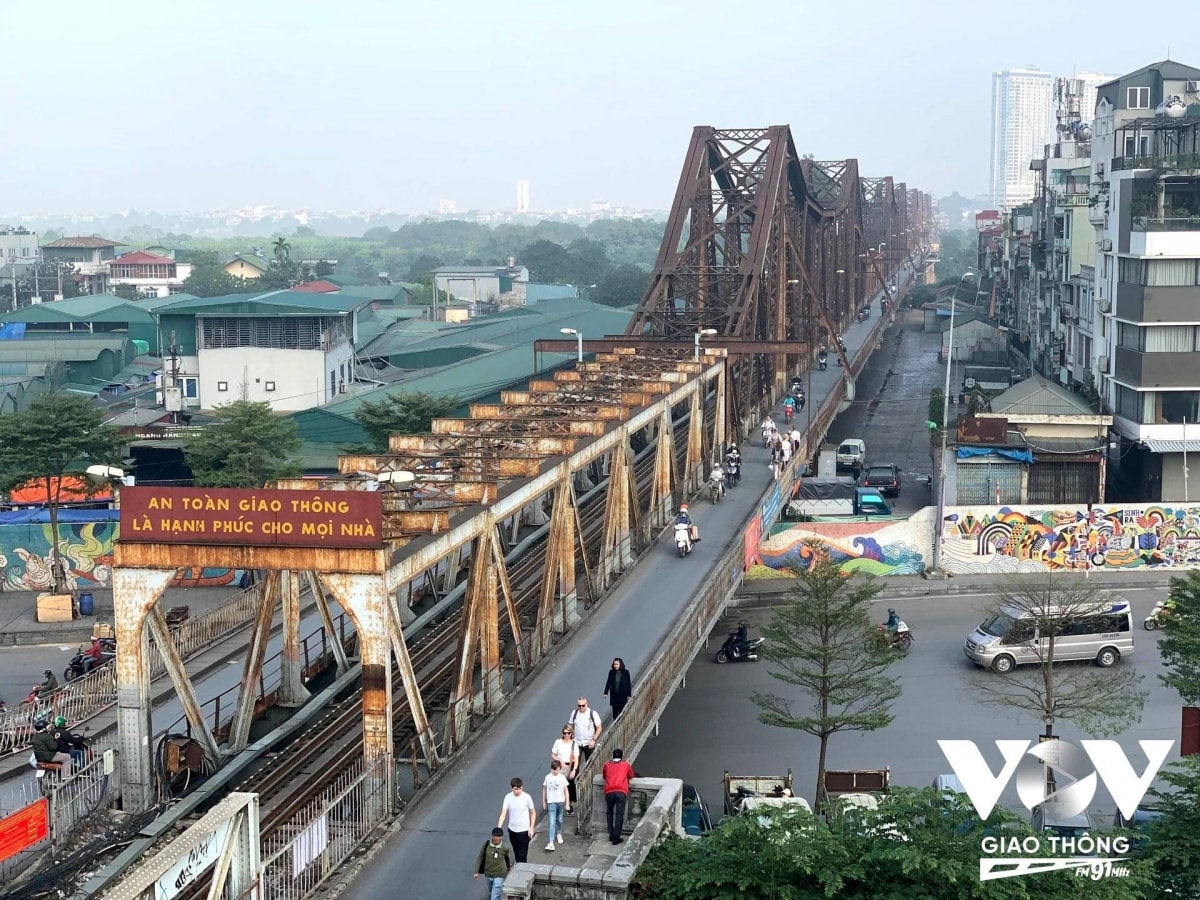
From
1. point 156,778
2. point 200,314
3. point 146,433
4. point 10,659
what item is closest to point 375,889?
point 156,778

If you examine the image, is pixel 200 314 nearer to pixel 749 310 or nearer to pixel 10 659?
pixel 749 310

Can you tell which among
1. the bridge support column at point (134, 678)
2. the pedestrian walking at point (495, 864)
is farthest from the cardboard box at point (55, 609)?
the pedestrian walking at point (495, 864)

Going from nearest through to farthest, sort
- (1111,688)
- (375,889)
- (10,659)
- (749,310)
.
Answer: (375,889) < (1111,688) < (10,659) < (749,310)

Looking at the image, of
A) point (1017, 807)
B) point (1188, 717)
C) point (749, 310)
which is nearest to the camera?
point (1188, 717)

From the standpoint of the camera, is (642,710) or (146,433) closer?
(642,710)

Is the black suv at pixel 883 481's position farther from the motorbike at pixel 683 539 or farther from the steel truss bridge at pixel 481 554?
the motorbike at pixel 683 539

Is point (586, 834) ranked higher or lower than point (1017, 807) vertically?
higher

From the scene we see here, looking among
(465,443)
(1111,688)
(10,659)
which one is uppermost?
(465,443)

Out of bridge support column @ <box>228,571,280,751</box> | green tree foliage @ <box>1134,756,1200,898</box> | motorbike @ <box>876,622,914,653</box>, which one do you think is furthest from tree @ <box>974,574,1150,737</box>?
bridge support column @ <box>228,571,280,751</box>

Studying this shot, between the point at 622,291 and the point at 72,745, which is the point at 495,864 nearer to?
the point at 72,745
